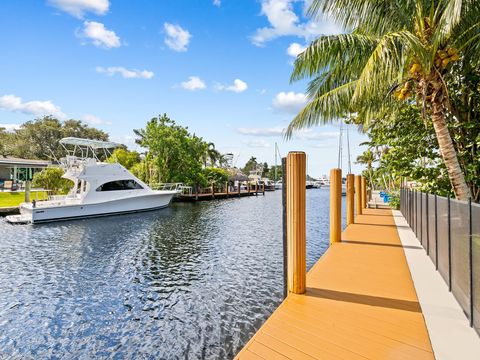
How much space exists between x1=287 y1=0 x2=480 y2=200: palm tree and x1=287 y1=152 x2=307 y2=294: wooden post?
8.38 feet

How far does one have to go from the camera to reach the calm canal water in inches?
190

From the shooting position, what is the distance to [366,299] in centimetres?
383

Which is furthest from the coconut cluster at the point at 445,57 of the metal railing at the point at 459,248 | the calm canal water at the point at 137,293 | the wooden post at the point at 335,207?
the calm canal water at the point at 137,293

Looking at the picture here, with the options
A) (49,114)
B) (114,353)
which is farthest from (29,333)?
(49,114)

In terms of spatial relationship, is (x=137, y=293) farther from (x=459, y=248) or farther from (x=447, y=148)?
(x=447, y=148)

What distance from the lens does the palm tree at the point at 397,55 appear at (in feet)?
16.9

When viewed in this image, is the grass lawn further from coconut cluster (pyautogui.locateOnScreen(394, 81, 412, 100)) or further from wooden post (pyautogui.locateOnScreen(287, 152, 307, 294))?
coconut cluster (pyautogui.locateOnScreen(394, 81, 412, 100))

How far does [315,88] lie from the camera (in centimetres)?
905

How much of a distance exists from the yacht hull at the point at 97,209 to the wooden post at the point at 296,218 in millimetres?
17784

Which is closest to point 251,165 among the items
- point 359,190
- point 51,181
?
point 51,181

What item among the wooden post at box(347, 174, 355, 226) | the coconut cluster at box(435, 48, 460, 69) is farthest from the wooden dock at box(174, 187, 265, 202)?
the coconut cluster at box(435, 48, 460, 69)

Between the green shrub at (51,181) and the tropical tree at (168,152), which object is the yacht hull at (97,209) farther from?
the tropical tree at (168,152)

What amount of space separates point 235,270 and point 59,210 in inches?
574

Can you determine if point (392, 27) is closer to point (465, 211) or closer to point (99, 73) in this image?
point (465, 211)
